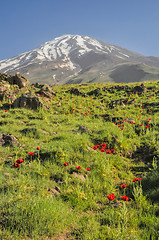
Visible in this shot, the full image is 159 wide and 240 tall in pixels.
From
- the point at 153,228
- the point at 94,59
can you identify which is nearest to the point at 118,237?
the point at 153,228

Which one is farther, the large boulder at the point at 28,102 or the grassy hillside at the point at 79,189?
the large boulder at the point at 28,102

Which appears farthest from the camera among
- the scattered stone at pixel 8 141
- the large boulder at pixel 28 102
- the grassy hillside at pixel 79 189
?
the large boulder at pixel 28 102

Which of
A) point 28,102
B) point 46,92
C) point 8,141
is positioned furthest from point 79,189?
point 46,92

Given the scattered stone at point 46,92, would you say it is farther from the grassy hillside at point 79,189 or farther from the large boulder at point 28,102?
the grassy hillside at point 79,189

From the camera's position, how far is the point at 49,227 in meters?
2.49

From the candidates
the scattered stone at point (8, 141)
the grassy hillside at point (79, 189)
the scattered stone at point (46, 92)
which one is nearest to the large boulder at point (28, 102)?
the scattered stone at point (46, 92)

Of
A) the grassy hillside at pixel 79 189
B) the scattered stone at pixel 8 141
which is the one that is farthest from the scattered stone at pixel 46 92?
the scattered stone at pixel 8 141

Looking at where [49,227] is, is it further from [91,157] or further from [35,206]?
[91,157]

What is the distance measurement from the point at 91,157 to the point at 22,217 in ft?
9.82

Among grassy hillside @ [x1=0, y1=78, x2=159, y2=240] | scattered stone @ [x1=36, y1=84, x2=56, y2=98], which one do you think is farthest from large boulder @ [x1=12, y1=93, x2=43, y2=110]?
grassy hillside @ [x1=0, y1=78, x2=159, y2=240]

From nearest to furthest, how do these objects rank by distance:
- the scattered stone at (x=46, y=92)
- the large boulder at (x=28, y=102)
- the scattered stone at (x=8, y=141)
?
the scattered stone at (x=8, y=141) → the large boulder at (x=28, y=102) → the scattered stone at (x=46, y=92)

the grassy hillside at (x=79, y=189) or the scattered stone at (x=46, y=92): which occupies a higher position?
the scattered stone at (x=46, y=92)

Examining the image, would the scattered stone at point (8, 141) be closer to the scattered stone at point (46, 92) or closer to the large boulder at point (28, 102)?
the large boulder at point (28, 102)

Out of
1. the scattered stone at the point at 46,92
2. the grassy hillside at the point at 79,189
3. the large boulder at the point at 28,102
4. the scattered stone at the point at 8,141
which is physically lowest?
the grassy hillside at the point at 79,189
